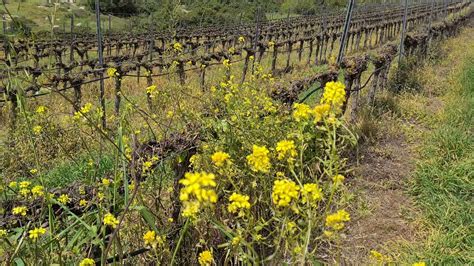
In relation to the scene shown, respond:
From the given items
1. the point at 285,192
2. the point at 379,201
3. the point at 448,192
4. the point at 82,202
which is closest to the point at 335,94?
the point at 285,192

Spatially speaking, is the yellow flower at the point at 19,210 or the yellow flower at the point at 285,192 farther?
the yellow flower at the point at 19,210

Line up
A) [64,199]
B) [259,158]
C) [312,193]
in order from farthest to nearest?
[64,199], [259,158], [312,193]

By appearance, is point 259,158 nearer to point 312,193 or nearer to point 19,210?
point 312,193

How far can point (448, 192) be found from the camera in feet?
11.9

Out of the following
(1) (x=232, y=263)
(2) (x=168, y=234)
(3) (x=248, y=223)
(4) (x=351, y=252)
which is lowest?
(4) (x=351, y=252)

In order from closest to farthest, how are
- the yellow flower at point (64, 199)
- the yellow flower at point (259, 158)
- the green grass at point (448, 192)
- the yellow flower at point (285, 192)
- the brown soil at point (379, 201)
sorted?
1. the yellow flower at point (285, 192)
2. the yellow flower at point (259, 158)
3. the yellow flower at point (64, 199)
4. the green grass at point (448, 192)
5. the brown soil at point (379, 201)

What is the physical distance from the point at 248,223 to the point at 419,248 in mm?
2013

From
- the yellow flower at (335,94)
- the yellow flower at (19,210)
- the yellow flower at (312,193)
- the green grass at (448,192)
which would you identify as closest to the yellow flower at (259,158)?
the yellow flower at (312,193)

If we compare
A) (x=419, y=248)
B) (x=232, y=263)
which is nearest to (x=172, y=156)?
(x=232, y=263)

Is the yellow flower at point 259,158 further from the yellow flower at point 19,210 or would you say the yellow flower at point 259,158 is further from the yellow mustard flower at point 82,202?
the yellow flower at point 19,210

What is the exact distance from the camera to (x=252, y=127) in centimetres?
284

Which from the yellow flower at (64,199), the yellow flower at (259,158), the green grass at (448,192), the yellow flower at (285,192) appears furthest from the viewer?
the green grass at (448,192)

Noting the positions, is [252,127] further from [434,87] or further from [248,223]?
[434,87]

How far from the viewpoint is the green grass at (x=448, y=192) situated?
2914 mm
